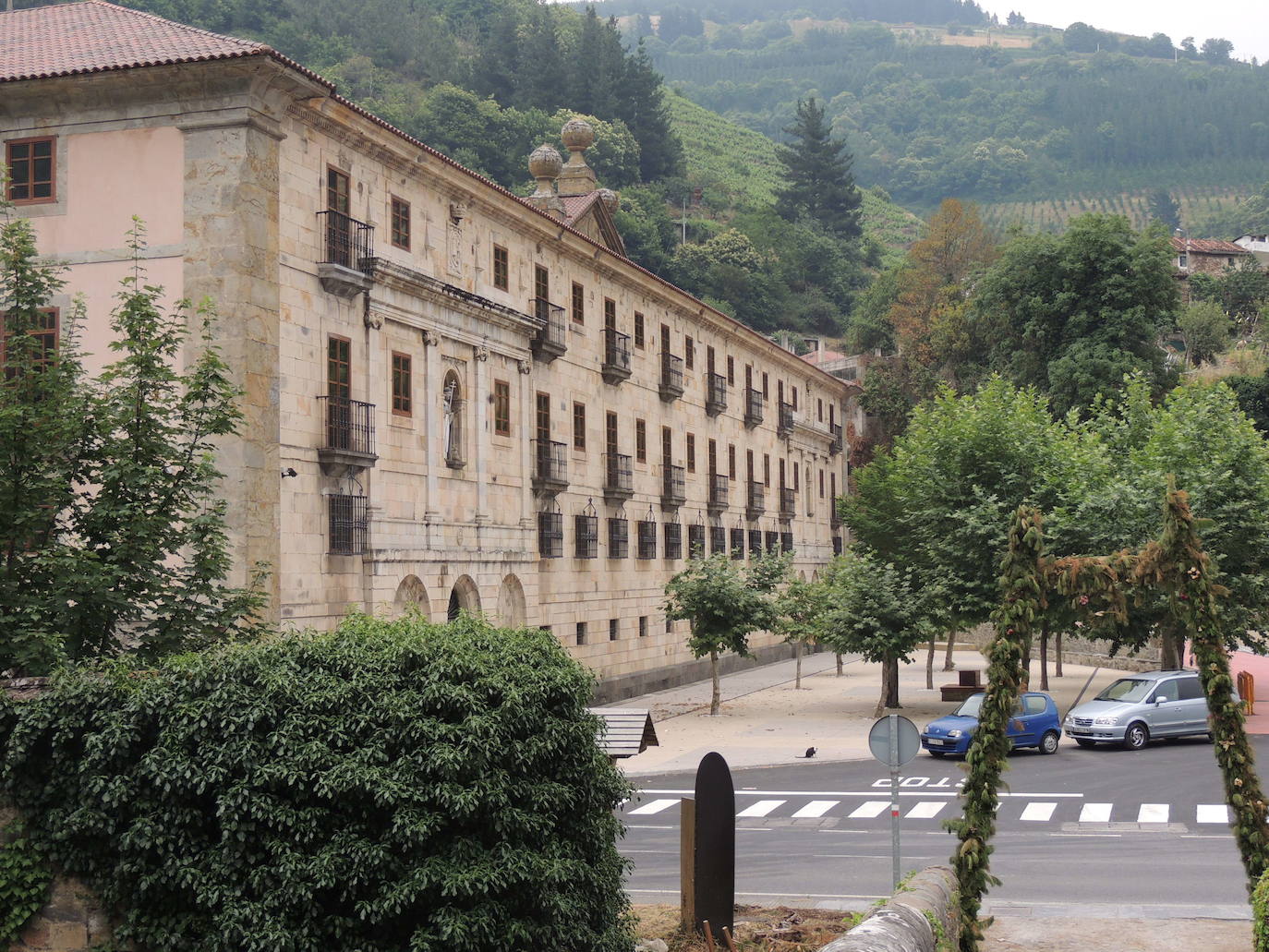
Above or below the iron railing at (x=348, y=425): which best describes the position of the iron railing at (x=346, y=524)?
below

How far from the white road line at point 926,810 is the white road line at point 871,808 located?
55 cm

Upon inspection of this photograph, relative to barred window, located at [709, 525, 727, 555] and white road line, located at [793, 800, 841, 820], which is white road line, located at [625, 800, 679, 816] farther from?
barred window, located at [709, 525, 727, 555]

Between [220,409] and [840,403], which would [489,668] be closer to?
[220,409]

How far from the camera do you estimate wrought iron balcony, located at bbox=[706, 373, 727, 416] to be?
172 feet

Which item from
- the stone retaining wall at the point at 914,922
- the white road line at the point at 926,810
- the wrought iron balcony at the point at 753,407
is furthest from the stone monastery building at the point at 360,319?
the stone retaining wall at the point at 914,922

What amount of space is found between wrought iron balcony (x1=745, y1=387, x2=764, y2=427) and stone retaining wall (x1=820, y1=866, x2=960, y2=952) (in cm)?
4295

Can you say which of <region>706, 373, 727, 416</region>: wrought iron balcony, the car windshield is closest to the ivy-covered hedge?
the car windshield

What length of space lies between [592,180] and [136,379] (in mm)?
35965

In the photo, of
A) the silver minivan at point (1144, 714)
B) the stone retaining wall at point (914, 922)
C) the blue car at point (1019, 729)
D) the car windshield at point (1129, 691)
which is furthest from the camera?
the car windshield at point (1129, 691)

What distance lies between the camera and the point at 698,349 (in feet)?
170

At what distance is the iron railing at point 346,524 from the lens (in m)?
26.5

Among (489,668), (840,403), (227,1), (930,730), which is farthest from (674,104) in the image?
(489,668)

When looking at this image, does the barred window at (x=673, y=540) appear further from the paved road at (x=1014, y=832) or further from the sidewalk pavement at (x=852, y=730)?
the paved road at (x=1014, y=832)

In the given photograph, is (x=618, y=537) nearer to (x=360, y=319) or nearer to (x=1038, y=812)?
(x=360, y=319)
